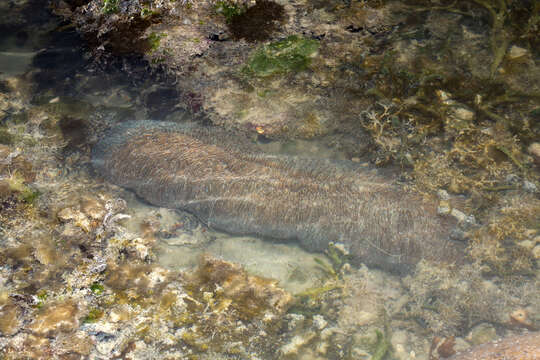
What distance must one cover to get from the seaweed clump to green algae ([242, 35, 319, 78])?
0.22 meters

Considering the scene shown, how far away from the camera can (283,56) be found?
4.75 m

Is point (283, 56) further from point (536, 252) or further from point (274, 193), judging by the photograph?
point (536, 252)

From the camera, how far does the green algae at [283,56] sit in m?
4.75

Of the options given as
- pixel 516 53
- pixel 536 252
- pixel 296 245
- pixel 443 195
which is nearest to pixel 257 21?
pixel 296 245

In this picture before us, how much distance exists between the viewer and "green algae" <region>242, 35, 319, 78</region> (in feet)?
15.6

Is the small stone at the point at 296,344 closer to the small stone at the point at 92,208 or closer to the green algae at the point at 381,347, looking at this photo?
the green algae at the point at 381,347

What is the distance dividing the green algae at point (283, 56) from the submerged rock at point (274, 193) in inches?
45.6

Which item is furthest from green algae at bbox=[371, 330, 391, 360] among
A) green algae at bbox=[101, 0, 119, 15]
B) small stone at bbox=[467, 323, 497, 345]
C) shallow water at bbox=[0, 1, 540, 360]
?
green algae at bbox=[101, 0, 119, 15]

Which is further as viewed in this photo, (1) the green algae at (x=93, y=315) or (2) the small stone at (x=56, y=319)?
(1) the green algae at (x=93, y=315)

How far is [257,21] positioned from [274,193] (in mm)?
2528

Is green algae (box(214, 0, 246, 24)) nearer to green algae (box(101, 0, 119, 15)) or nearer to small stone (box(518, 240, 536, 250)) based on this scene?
green algae (box(101, 0, 119, 15))

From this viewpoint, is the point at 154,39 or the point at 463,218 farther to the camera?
the point at 154,39

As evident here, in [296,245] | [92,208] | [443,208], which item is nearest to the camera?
[92,208]

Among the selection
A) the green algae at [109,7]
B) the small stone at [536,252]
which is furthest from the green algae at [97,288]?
the small stone at [536,252]
